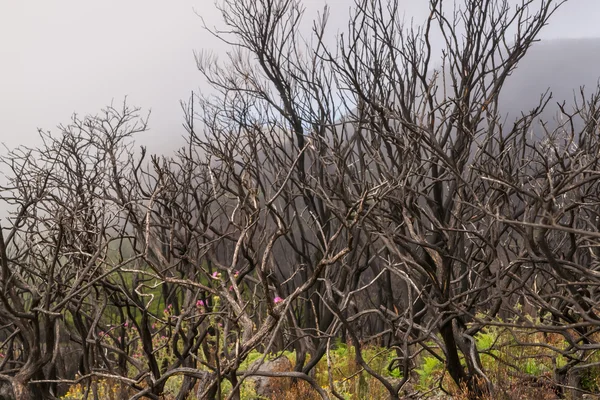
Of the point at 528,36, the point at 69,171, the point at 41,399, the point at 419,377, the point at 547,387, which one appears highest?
the point at 528,36

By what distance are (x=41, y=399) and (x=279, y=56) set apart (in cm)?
706

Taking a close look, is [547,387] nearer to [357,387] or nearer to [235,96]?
[357,387]

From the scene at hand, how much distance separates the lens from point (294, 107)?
10.5 meters

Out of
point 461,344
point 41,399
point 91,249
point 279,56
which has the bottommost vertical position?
point 461,344

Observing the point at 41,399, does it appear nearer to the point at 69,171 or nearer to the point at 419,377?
the point at 69,171

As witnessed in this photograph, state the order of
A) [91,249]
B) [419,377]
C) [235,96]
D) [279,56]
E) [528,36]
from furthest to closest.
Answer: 1. [235,96]
2. [279,56]
3. [528,36]
4. [419,377]
5. [91,249]

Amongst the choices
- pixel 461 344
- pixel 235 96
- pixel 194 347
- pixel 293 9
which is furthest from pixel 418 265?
pixel 235 96

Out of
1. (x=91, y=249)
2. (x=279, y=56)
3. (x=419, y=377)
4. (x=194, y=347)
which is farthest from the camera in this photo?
(x=279, y=56)

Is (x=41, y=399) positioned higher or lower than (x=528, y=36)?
lower

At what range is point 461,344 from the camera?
5289 millimetres

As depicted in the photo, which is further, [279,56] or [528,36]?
[279,56]

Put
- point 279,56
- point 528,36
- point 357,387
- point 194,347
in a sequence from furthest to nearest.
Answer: point 279,56 → point 528,36 → point 357,387 → point 194,347

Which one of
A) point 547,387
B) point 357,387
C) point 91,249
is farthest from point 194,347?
point 547,387

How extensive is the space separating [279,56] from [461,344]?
6547 mm
